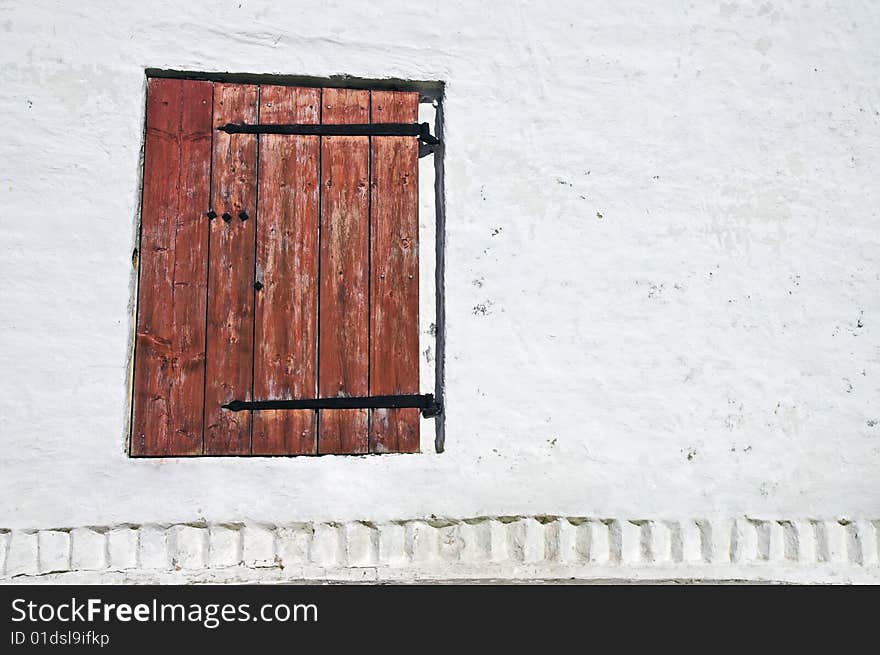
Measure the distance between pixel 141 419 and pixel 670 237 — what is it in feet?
7.20

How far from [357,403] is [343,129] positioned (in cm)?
109

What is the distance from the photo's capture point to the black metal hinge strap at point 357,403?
11.6ft

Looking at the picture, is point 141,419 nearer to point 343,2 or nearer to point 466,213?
point 466,213

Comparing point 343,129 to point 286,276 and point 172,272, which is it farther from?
point 172,272

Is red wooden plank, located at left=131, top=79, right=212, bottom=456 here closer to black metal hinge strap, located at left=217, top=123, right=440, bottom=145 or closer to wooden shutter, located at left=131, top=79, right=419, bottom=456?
wooden shutter, located at left=131, top=79, right=419, bottom=456

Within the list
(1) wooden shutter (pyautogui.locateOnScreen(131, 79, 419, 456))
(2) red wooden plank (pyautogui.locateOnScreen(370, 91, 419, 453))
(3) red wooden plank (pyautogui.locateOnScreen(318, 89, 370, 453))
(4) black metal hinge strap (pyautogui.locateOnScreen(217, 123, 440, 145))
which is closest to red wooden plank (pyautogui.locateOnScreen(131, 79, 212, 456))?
(1) wooden shutter (pyautogui.locateOnScreen(131, 79, 419, 456))

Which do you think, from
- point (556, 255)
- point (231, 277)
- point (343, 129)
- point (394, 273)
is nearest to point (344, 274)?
point (394, 273)

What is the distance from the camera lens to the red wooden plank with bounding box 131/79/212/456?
351 cm

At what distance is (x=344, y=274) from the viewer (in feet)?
11.9

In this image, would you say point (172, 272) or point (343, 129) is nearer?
point (172, 272)

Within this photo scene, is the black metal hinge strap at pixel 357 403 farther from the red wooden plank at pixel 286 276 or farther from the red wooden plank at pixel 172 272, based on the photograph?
the red wooden plank at pixel 172 272

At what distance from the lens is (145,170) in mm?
3605

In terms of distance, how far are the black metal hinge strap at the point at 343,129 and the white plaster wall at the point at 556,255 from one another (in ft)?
0.37

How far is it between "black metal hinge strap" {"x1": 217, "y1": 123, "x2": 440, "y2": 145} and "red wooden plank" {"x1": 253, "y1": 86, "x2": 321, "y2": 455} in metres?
0.03
